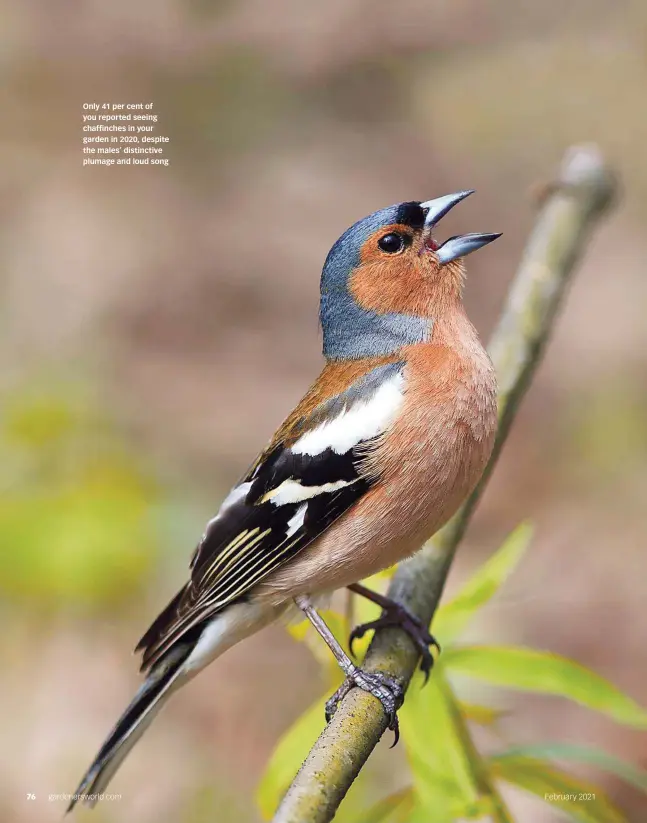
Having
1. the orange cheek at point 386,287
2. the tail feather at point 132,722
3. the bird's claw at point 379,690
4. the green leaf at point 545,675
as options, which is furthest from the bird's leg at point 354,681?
the orange cheek at point 386,287

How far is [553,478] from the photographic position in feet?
16.2

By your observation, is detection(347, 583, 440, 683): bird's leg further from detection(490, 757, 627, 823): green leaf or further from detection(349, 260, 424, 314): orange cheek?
detection(349, 260, 424, 314): orange cheek

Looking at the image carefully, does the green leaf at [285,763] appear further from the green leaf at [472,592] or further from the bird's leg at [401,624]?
the green leaf at [472,592]

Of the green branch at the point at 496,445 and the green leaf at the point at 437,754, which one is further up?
the green branch at the point at 496,445

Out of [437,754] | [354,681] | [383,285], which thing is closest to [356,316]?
[383,285]

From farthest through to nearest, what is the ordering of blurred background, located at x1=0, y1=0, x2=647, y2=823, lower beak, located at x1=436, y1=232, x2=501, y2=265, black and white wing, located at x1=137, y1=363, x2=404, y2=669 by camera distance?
blurred background, located at x1=0, y1=0, x2=647, y2=823, lower beak, located at x1=436, y1=232, x2=501, y2=265, black and white wing, located at x1=137, y1=363, x2=404, y2=669

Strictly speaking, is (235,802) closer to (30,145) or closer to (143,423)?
(143,423)

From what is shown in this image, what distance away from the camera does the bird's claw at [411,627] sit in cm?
243

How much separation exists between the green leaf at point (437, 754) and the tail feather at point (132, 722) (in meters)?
0.65

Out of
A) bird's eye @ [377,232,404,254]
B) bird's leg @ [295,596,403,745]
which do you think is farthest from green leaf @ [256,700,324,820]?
bird's eye @ [377,232,404,254]

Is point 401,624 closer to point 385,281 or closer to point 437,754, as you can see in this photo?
point 437,754

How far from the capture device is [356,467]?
243cm

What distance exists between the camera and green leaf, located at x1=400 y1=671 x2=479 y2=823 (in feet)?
6.91

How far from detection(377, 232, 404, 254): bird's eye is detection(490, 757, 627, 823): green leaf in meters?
1.31
